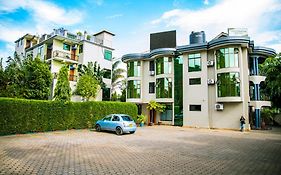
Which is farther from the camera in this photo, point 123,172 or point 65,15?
point 65,15

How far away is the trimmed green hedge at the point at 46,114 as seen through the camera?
14.9m

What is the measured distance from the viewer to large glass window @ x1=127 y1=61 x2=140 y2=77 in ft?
98.1

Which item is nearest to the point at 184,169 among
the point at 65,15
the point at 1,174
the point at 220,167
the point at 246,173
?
the point at 220,167

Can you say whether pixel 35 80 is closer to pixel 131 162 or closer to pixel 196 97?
pixel 196 97

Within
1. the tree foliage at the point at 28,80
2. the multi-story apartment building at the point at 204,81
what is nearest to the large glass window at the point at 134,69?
the multi-story apartment building at the point at 204,81

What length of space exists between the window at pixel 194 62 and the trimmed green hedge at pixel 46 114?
10.4 metres

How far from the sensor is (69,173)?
6441mm

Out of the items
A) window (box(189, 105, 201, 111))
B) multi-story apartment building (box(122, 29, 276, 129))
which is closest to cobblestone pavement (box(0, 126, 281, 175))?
multi-story apartment building (box(122, 29, 276, 129))

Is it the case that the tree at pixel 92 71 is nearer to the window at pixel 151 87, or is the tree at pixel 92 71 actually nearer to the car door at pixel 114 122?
the window at pixel 151 87

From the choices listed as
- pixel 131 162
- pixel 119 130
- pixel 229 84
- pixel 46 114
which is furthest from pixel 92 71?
pixel 131 162

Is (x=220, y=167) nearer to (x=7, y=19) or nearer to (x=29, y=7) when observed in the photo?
(x=29, y=7)

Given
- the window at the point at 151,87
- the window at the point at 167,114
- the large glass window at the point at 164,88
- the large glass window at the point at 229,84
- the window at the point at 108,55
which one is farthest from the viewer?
the window at the point at 108,55

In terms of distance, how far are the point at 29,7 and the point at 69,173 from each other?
30.7ft

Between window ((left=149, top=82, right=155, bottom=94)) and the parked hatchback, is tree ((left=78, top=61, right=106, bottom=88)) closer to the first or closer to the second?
window ((left=149, top=82, right=155, bottom=94))
